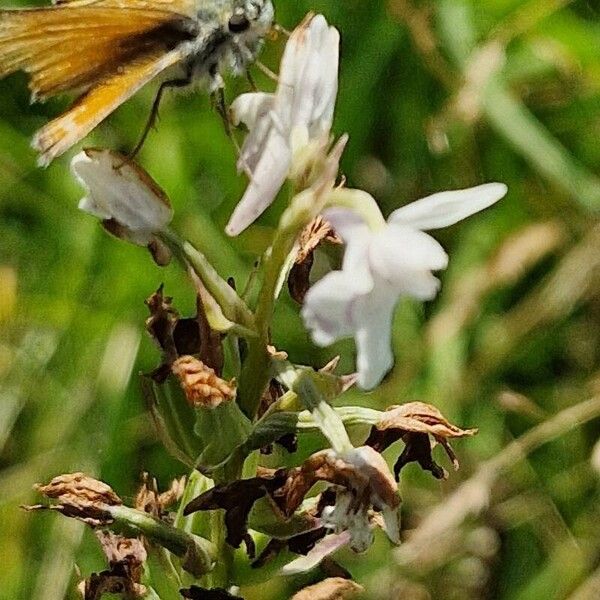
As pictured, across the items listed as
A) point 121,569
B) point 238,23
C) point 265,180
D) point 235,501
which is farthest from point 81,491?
point 238,23

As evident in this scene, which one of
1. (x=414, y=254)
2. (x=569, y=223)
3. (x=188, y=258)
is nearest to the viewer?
(x=414, y=254)

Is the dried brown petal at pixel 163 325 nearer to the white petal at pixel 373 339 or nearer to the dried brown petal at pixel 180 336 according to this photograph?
the dried brown petal at pixel 180 336

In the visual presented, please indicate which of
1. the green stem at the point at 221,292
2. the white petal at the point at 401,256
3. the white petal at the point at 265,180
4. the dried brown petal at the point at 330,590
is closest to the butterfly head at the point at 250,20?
the white petal at the point at 265,180

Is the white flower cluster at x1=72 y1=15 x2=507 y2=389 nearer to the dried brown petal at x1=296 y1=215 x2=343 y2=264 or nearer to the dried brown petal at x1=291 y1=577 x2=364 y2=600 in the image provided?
the dried brown petal at x1=296 y1=215 x2=343 y2=264

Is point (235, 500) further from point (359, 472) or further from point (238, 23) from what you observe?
point (238, 23)

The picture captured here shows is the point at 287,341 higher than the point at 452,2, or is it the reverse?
the point at 452,2

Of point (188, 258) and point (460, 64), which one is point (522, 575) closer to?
point (460, 64)

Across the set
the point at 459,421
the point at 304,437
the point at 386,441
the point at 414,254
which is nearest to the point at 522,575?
the point at 459,421

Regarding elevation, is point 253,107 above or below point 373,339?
above
